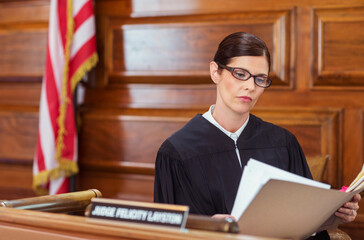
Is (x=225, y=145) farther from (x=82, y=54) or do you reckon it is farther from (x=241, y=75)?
(x=82, y=54)

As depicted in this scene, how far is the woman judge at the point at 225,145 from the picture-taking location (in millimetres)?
1838

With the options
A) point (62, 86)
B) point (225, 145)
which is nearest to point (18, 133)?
point (62, 86)

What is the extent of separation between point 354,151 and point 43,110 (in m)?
2.04

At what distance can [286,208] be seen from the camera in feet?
4.39

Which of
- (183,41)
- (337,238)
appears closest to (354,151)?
(337,238)

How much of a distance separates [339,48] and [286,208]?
1898 millimetres

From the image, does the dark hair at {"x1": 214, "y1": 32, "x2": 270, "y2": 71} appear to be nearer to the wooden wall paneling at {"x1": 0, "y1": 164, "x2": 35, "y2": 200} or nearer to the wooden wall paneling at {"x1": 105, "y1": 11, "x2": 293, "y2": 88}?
the wooden wall paneling at {"x1": 105, "y1": 11, "x2": 293, "y2": 88}

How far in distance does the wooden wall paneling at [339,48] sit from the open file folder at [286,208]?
1.65 metres

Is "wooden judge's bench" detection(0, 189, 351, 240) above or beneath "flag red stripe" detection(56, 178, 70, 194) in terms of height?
above

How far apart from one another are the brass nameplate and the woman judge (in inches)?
25.6

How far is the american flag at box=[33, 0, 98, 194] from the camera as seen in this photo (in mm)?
3434

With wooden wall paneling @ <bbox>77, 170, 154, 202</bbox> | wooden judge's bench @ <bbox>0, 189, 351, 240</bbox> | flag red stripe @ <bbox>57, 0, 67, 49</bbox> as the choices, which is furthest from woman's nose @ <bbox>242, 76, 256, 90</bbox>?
flag red stripe @ <bbox>57, 0, 67, 49</bbox>

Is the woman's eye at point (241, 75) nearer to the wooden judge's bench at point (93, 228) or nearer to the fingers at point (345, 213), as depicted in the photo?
the fingers at point (345, 213)

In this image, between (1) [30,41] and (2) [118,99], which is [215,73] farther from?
(1) [30,41]
